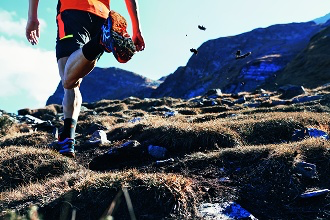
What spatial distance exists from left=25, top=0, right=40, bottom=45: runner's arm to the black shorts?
556 mm

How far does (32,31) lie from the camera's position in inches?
209

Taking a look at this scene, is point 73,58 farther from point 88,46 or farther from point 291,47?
point 291,47

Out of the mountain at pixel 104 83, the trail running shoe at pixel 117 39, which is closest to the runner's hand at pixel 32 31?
the trail running shoe at pixel 117 39

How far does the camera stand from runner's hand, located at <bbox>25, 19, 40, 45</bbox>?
5254 mm

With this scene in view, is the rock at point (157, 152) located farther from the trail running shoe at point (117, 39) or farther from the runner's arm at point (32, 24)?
the runner's arm at point (32, 24)

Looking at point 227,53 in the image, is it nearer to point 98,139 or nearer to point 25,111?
point 25,111

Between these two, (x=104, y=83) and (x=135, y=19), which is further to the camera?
(x=104, y=83)

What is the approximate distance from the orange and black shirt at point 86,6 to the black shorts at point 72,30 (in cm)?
7

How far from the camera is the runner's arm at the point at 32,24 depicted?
514 cm

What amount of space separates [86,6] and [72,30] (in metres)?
0.47

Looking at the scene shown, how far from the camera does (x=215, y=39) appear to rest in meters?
125

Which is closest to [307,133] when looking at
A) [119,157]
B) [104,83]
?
[119,157]

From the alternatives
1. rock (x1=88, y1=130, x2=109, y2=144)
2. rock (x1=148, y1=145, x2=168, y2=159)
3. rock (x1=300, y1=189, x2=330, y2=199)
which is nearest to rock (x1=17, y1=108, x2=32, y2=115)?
rock (x1=88, y1=130, x2=109, y2=144)

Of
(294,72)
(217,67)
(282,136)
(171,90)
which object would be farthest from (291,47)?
(282,136)
